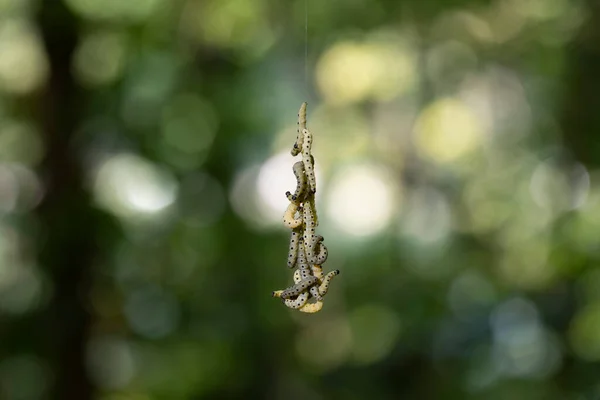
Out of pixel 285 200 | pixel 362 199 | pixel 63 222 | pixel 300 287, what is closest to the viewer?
pixel 300 287

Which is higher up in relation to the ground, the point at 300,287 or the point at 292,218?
the point at 292,218

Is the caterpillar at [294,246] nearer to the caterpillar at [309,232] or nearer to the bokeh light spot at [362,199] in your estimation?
the caterpillar at [309,232]

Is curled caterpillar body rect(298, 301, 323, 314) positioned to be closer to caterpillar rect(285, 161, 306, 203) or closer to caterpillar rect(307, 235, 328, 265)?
caterpillar rect(307, 235, 328, 265)

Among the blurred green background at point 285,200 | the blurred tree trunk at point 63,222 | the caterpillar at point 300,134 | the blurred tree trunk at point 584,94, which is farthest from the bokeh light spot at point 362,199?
the caterpillar at point 300,134

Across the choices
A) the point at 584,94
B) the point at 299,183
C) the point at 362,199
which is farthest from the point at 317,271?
the point at 584,94

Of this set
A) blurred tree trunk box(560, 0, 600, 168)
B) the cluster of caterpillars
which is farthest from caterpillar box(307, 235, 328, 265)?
blurred tree trunk box(560, 0, 600, 168)

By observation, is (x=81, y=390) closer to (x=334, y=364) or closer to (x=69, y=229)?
(x=69, y=229)

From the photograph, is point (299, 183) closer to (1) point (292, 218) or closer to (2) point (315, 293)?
(1) point (292, 218)
